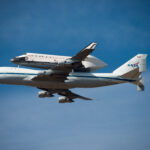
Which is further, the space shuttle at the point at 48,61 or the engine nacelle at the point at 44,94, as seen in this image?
the engine nacelle at the point at 44,94

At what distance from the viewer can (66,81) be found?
172 feet

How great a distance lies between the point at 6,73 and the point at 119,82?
18.9 metres

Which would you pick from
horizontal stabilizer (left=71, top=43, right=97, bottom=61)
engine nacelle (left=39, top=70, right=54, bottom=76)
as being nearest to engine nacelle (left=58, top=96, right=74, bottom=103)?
engine nacelle (left=39, top=70, right=54, bottom=76)

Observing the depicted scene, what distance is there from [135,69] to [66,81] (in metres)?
11.7

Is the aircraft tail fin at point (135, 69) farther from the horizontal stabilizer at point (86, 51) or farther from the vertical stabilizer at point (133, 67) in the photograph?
the horizontal stabilizer at point (86, 51)

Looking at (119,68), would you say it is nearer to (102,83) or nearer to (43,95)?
(102,83)

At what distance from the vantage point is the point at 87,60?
172 ft

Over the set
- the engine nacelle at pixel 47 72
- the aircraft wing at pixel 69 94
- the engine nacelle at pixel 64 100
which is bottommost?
the engine nacelle at pixel 64 100

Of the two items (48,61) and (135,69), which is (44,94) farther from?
(135,69)

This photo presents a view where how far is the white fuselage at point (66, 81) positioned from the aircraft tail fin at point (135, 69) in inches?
48.7

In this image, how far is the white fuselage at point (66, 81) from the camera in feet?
169

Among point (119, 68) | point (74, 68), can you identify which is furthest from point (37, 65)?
point (119, 68)

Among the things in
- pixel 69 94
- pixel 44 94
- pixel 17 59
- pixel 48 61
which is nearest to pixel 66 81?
pixel 48 61

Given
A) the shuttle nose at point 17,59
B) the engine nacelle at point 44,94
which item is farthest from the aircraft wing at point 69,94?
the shuttle nose at point 17,59
